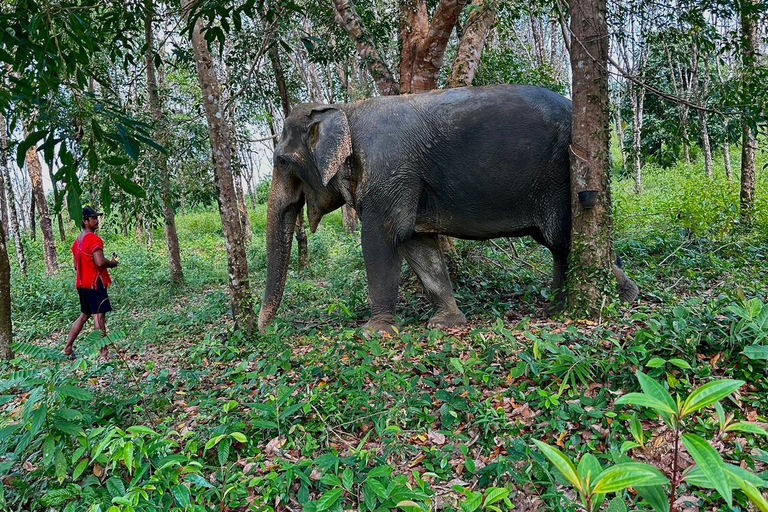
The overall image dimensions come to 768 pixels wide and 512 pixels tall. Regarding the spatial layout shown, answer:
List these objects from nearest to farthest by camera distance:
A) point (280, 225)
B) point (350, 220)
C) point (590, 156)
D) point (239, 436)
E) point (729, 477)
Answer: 1. point (729, 477)
2. point (239, 436)
3. point (590, 156)
4. point (280, 225)
5. point (350, 220)

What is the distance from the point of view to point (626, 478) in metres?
1.31

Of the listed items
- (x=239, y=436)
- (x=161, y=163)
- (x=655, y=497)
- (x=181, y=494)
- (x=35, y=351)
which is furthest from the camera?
(x=161, y=163)

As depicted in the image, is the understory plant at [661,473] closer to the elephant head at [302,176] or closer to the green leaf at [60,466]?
the green leaf at [60,466]

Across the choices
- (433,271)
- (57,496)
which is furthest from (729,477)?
(433,271)

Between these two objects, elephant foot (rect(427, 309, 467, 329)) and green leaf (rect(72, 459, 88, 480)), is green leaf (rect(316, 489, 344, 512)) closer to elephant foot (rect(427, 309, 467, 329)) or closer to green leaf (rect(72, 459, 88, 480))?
green leaf (rect(72, 459, 88, 480))

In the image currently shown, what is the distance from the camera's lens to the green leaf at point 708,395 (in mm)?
1335

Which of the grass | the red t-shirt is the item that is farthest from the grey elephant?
the red t-shirt

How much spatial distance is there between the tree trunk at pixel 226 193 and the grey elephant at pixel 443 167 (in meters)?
0.39

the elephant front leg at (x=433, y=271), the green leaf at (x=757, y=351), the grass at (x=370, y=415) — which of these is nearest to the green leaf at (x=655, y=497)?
the grass at (x=370, y=415)

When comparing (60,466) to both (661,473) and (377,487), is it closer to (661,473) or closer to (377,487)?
(377,487)

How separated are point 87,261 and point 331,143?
3.17m

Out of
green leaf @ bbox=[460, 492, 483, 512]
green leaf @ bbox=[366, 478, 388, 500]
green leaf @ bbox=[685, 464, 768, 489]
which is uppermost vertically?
green leaf @ bbox=[685, 464, 768, 489]

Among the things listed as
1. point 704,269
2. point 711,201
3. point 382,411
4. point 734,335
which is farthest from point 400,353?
point 711,201

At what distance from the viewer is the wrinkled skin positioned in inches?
206
